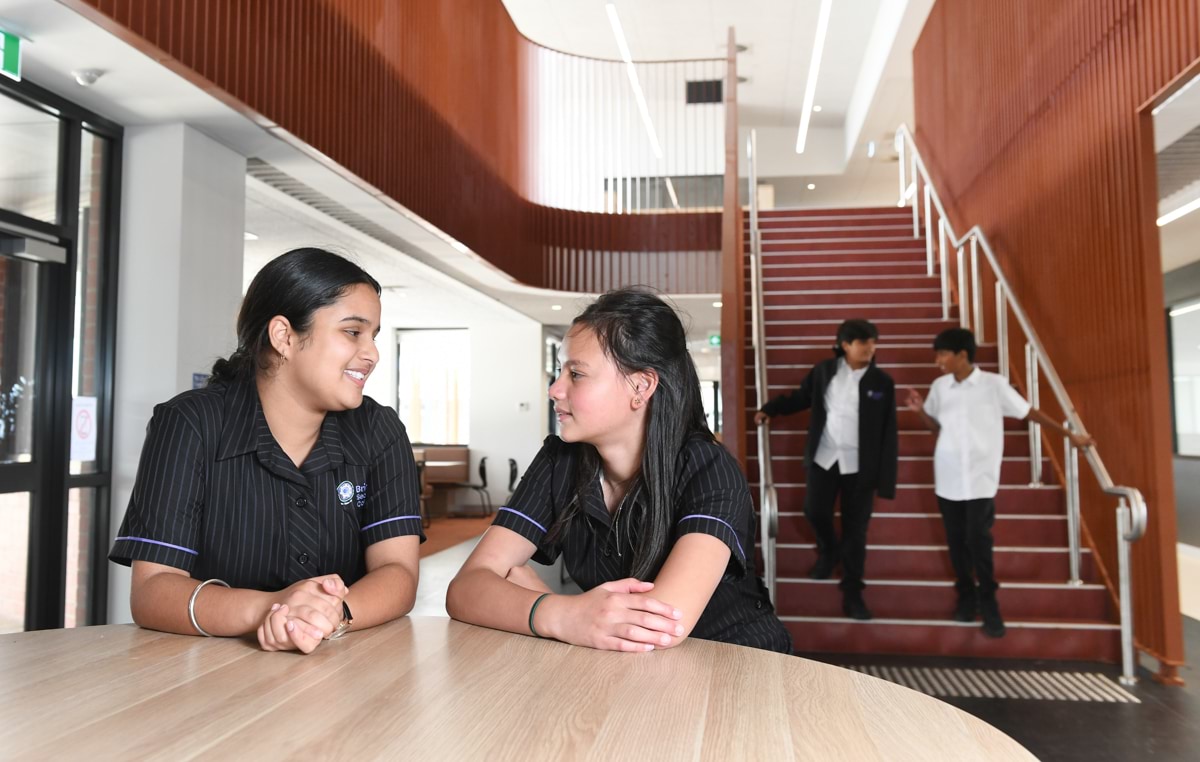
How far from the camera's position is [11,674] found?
124 cm

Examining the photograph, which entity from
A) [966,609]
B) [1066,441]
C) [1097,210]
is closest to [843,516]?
[966,609]

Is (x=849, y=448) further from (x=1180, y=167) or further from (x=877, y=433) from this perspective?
(x=1180, y=167)

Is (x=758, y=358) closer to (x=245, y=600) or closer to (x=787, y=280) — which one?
(x=787, y=280)

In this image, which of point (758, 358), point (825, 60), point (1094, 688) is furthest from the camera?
point (825, 60)

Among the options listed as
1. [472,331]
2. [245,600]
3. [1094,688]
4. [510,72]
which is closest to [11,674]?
[245,600]

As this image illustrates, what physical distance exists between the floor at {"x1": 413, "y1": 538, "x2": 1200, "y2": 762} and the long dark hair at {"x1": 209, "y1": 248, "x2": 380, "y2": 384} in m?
3.01

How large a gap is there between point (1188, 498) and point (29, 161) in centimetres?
1020

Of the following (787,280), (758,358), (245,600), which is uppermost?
(787,280)

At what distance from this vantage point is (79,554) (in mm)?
4293

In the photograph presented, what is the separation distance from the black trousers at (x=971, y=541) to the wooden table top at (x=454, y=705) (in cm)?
351

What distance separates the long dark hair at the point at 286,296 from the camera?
182 cm

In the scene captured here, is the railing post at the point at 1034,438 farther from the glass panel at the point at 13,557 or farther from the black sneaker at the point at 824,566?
the glass panel at the point at 13,557

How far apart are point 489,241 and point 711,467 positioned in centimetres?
705

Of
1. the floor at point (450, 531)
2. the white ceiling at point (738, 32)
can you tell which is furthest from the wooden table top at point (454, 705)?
the white ceiling at point (738, 32)
